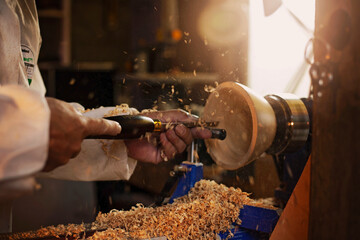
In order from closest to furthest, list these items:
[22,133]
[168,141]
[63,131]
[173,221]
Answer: [22,133] → [63,131] → [173,221] → [168,141]

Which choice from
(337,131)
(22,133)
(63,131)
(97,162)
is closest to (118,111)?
(97,162)

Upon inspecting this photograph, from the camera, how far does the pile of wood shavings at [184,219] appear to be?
3.88ft

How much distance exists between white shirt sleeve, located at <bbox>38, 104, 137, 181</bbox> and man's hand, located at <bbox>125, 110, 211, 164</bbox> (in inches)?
2.4

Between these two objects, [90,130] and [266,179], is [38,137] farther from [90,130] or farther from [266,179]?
[266,179]

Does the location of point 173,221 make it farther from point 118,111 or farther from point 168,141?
point 118,111

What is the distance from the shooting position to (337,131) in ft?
2.56

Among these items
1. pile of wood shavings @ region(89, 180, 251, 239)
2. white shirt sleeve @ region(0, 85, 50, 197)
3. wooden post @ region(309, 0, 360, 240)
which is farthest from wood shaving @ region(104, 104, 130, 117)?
wooden post @ region(309, 0, 360, 240)

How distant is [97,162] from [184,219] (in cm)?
60

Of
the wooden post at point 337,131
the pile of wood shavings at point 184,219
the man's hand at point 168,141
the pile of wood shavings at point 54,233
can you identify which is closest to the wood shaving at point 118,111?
the man's hand at point 168,141

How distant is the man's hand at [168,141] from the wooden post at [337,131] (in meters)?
0.72

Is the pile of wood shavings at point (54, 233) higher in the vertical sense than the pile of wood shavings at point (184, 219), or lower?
lower

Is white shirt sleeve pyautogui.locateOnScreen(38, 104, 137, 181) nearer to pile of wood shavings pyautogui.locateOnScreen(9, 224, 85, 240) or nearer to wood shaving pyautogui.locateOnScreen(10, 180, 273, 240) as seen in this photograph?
wood shaving pyautogui.locateOnScreen(10, 180, 273, 240)

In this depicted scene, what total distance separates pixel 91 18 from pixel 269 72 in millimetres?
5208

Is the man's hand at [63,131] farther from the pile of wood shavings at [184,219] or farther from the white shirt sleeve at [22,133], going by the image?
the pile of wood shavings at [184,219]
